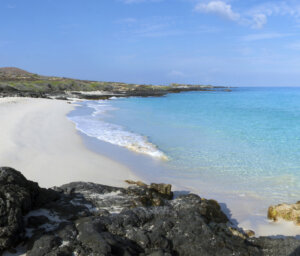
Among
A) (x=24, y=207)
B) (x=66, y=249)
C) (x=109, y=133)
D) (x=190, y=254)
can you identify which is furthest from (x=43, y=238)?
(x=109, y=133)

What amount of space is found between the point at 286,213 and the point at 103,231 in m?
3.92

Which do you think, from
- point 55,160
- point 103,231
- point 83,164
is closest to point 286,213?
point 103,231

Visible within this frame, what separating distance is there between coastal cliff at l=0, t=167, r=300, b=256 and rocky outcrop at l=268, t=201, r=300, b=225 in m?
1.63

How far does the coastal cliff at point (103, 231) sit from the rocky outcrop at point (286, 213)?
1628 mm

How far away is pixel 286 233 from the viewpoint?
17.7ft

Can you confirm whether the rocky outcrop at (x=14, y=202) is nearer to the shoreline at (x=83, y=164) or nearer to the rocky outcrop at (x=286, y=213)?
the shoreline at (x=83, y=164)

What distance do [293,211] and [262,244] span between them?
1950mm

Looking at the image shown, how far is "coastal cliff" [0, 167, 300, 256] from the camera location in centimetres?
362

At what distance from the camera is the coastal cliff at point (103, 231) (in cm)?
362

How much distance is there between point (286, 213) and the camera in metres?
5.79

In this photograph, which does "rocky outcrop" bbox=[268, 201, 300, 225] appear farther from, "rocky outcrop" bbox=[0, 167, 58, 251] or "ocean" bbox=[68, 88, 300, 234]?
"rocky outcrop" bbox=[0, 167, 58, 251]

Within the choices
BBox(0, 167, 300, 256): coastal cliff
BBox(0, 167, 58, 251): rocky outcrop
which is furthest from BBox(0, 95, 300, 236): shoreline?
BBox(0, 167, 58, 251): rocky outcrop

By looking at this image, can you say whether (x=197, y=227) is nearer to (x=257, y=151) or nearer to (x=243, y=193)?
(x=243, y=193)

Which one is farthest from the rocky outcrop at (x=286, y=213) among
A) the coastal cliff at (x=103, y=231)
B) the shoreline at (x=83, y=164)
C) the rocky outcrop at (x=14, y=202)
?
the rocky outcrop at (x=14, y=202)
